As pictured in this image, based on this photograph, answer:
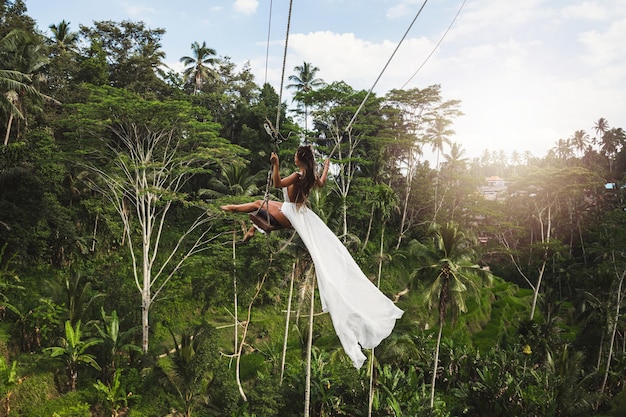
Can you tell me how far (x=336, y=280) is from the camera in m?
2.93

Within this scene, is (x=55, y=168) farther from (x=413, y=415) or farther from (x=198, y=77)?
(x=198, y=77)

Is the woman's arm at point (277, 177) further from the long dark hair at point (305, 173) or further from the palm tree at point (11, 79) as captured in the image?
the palm tree at point (11, 79)

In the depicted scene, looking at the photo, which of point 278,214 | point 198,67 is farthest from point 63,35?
point 278,214

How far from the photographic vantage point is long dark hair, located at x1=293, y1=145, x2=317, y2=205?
119 inches

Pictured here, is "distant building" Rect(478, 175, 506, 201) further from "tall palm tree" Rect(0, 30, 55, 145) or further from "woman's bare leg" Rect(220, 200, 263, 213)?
"woman's bare leg" Rect(220, 200, 263, 213)

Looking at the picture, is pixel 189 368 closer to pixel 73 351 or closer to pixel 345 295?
pixel 73 351

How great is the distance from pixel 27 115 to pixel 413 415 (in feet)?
63.9

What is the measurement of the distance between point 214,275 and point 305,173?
11505mm

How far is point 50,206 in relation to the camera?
48.1 feet

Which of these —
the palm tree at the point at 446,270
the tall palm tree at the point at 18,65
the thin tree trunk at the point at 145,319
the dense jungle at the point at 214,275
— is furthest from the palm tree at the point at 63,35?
the palm tree at the point at 446,270

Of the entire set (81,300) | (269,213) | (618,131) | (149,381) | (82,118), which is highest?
(618,131)

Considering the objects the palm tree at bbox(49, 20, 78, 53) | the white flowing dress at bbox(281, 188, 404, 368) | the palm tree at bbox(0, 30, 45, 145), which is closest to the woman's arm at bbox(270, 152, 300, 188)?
the white flowing dress at bbox(281, 188, 404, 368)

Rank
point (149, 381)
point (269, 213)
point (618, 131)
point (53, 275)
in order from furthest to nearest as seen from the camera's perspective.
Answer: point (618, 131) → point (53, 275) → point (149, 381) → point (269, 213)

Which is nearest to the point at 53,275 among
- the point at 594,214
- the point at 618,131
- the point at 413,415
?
the point at 413,415
